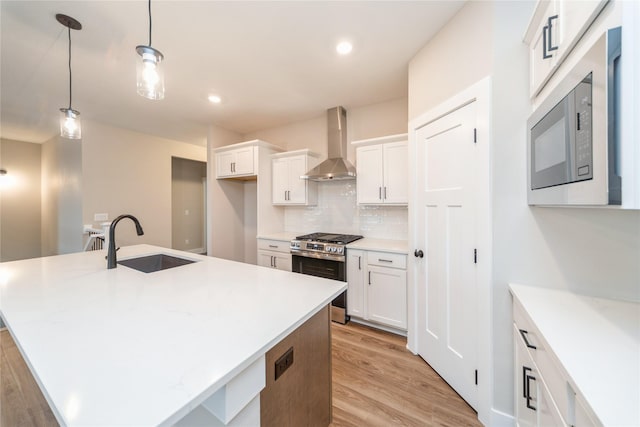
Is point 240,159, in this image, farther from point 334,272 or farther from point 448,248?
point 448,248

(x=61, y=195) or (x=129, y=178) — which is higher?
(x=129, y=178)

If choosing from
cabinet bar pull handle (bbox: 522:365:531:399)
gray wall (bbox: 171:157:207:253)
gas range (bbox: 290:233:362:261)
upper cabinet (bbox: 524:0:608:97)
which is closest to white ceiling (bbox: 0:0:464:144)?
upper cabinet (bbox: 524:0:608:97)

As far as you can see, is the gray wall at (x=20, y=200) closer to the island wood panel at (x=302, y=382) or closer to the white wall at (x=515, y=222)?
the island wood panel at (x=302, y=382)

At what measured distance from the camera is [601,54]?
0.70 meters

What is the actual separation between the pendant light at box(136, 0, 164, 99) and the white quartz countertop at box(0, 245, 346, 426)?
1146mm

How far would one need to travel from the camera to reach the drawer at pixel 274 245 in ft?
10.5

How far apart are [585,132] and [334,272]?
233 cm

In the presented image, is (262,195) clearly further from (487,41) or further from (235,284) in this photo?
(487,41)

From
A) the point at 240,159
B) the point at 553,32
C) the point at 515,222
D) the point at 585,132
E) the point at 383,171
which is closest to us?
the point at 585,132

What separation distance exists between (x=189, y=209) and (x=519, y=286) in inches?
269

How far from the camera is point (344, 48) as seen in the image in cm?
211

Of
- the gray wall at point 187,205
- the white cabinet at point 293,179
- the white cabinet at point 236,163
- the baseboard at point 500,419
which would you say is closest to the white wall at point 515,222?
the baseboard at point 500,419

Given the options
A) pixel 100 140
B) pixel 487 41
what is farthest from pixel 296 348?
pixel 100 140

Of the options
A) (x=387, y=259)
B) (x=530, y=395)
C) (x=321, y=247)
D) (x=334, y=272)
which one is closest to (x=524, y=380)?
→ (x=530, y=395)
